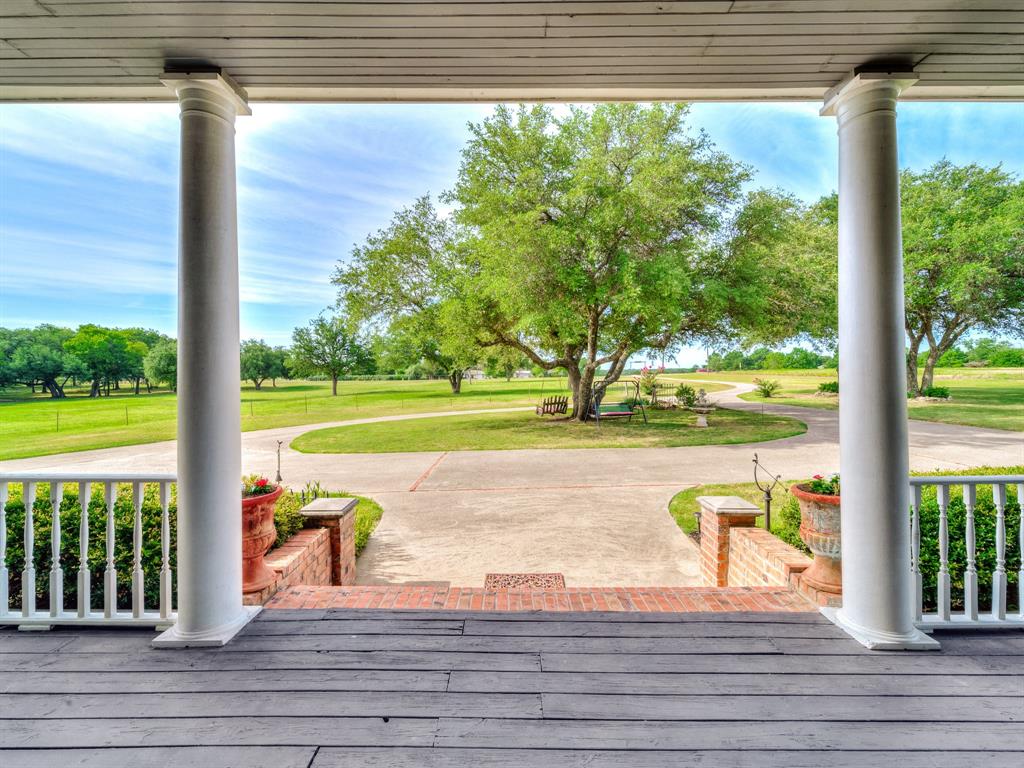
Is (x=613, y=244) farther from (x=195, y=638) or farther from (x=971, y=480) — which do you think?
(x=195, y=638)

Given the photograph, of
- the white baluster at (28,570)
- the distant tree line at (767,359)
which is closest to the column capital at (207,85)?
the white baluster at (28,570)

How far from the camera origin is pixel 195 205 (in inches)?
76.7

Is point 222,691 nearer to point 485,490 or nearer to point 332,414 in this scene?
point 485,490

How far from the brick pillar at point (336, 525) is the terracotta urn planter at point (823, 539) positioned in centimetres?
313

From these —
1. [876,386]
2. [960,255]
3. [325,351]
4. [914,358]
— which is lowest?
[876,386]

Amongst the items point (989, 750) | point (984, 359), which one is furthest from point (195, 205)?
point (984, 359)

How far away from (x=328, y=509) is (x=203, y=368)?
1.97 m

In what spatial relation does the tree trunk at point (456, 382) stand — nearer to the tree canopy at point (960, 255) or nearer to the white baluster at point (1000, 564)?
the tree canopy at point (960, 255)

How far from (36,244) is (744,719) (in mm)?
9966

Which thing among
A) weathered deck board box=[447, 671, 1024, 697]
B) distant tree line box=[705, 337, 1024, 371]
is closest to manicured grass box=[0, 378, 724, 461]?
weathered deck board box=[447, 671, 1024, 697]

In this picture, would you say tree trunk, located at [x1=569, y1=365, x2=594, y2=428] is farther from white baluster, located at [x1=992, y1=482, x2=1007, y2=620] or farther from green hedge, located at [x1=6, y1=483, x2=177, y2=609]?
green hedge, located at [x1=6, y1=483, x2=177, y2=609]

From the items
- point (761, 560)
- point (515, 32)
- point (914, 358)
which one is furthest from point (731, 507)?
point (914, 358)

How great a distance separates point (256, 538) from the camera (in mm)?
2400

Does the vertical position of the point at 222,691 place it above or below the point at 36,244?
below
